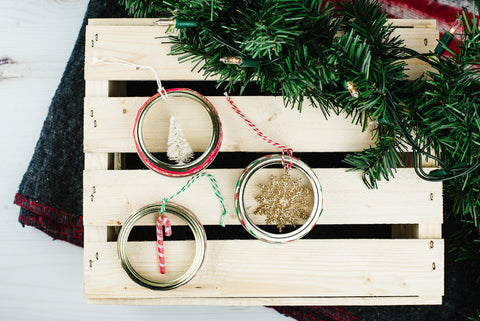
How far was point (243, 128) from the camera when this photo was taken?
79cm

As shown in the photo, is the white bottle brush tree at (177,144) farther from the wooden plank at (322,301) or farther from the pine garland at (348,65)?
the wooden plank at (322,301)

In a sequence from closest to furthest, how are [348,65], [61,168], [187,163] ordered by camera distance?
1. [348,65]
2. [187,163]
3. [61,168]

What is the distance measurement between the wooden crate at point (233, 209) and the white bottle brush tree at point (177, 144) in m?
0.06

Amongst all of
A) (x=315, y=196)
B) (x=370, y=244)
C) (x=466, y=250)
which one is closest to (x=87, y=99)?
(x=315, y=196)

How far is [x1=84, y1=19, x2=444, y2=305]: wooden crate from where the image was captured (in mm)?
783

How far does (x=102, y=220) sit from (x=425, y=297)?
0.67 meters

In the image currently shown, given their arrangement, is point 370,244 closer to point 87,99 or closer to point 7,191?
point 87,99

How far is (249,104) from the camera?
0.79 metres

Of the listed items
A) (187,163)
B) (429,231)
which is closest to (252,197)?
(187,163)

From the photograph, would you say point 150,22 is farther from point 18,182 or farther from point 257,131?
point 18,182

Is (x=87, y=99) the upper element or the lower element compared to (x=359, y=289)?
upper

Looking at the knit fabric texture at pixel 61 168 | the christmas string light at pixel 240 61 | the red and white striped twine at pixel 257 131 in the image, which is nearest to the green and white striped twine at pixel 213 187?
the red and white striped twine at pixel 257 131

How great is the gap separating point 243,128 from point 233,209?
16cm

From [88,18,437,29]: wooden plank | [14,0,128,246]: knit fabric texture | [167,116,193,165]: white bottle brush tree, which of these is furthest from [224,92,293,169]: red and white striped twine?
[14,0,128,246]: knit fabric texture
